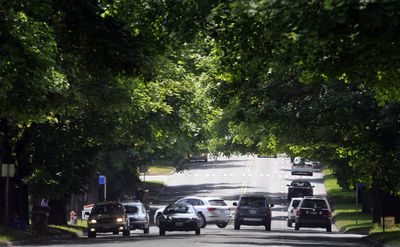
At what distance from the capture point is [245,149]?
6066 centimetres

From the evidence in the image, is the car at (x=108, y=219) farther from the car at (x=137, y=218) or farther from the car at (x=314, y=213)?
the car at (x=314, y=213)

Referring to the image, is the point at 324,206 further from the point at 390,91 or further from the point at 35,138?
the point at 390,91

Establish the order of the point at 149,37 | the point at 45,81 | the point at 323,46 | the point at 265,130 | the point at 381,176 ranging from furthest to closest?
the point at 265,130 < the point at 381,176 < the point at 45,81 < the point at 149,37 < the point at 323,46

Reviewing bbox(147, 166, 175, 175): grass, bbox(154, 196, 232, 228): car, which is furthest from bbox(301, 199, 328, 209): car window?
bbox(147, 166, 175, 175): grass

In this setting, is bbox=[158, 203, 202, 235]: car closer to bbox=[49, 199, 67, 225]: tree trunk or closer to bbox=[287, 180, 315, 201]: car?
bbox=[49, 199, 67, 225]: tree trunk

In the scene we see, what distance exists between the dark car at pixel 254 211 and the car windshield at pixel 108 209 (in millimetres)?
7557

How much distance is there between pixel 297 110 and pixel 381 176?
3.59 m

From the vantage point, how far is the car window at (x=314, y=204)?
4719 centimetres

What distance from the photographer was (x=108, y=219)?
4356 centimetres

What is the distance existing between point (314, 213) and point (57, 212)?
1206cm

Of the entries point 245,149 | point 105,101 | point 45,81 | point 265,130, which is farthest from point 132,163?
point 45,81

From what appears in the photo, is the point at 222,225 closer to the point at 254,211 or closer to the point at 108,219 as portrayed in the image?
the point at 254,211

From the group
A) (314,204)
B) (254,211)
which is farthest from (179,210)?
(314,204)

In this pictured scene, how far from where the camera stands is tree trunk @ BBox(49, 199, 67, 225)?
4909 cm
